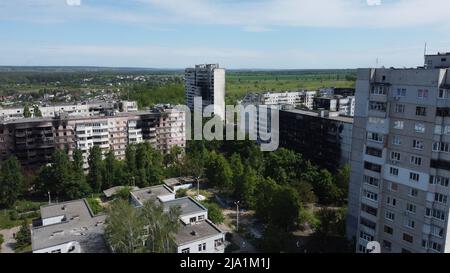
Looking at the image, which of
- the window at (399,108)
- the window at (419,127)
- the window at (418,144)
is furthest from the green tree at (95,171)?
the window at (419,127)

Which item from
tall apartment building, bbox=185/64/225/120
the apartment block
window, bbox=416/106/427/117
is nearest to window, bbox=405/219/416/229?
window, bbox=416/106/427/117

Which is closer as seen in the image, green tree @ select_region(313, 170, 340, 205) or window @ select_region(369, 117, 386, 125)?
window @ select_region(369, 117, 386, 125)

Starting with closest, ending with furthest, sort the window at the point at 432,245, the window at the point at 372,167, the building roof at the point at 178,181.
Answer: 1. the window at the point at 432,245
2. the window at the point at 372,167
3. the building roof at the point at 178,181

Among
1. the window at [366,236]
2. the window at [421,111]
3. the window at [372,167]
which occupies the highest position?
the window at [421,111]

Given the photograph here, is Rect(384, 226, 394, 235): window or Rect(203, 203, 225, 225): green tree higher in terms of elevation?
Rect(384, 226, 394, 235): window

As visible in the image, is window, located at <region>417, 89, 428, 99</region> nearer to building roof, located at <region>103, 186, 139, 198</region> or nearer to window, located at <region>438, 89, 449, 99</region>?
window, located at <region>438, 89, 449, 99</region>

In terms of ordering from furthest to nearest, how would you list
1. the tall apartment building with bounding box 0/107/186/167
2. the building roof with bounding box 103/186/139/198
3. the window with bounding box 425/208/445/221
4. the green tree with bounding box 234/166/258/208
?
the tall apartment building with bounding box 0/107/186/167
the building roof with bounding box 103/186/139/198
the green tree with bounding box 234/166/258/208
the window with bounding box 425/208/445/221

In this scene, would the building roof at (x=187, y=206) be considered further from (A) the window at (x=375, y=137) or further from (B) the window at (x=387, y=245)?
(A) the window at (x=375, y=137)

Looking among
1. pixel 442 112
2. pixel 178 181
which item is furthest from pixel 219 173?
pixel 442 112
